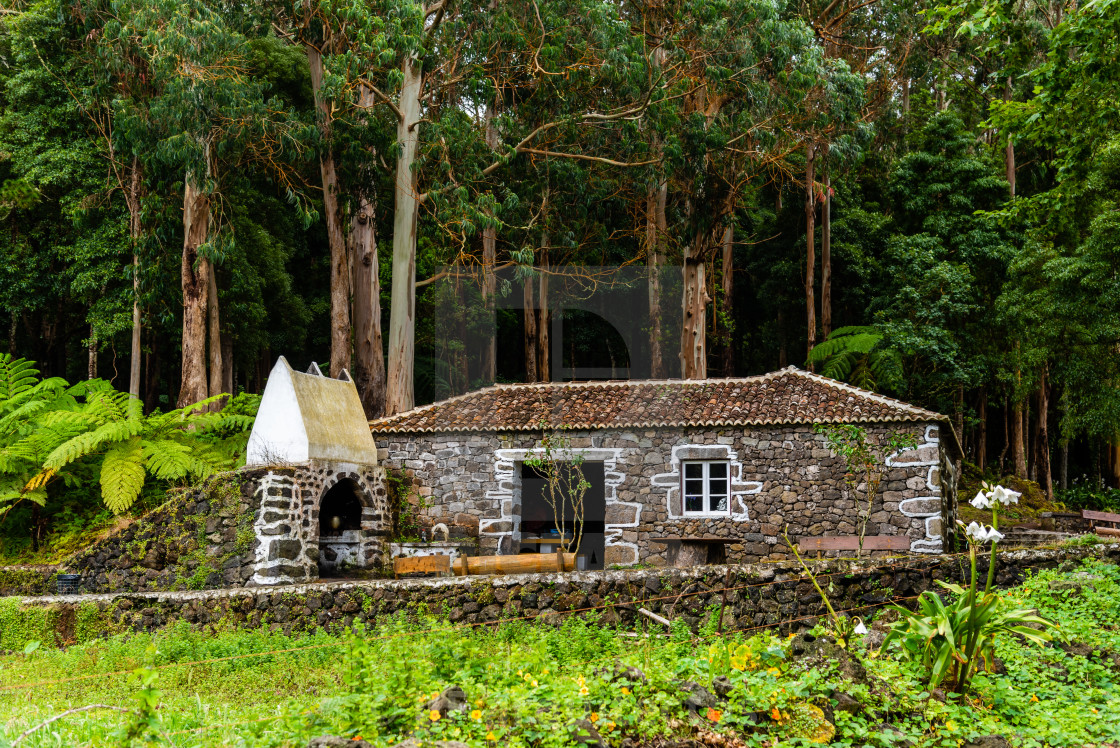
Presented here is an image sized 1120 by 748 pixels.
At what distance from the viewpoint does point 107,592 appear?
41.3 ft

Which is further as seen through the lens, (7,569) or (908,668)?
(7,569)

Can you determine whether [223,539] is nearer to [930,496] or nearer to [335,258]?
[335,258]

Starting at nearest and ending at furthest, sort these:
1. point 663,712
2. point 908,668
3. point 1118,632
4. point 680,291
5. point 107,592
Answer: point 663,712, point 908,668, point 1118,632, point 107,592, point 680,291

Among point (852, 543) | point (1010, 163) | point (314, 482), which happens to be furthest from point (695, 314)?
point (1010, 163)

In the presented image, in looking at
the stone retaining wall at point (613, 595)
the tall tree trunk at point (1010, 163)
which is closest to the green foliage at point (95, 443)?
the stone retaining wall at point (613, 595)

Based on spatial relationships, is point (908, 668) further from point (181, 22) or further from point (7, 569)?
point (181, 22)

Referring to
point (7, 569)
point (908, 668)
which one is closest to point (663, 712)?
point (908, 668)

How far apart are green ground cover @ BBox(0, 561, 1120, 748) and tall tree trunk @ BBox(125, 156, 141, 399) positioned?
12331 millimetres

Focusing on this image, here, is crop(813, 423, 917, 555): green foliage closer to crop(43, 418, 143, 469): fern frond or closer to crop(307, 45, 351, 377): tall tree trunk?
crop(307, 45, 351, 377): tall tree trunk

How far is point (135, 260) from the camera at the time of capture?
19359mm

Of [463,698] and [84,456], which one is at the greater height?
[84,456]

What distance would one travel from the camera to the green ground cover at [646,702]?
197 inches

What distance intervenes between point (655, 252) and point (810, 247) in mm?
4602

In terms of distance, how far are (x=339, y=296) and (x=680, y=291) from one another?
1122 centimetres
